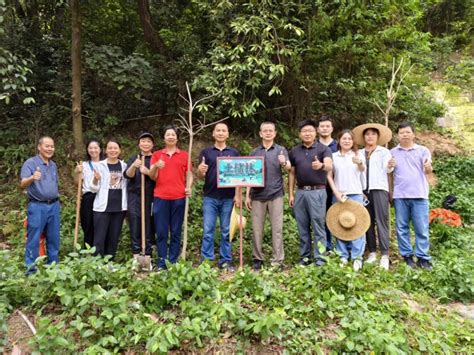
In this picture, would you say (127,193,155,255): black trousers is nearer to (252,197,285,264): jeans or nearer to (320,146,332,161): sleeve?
(252,197,285,264): jeans

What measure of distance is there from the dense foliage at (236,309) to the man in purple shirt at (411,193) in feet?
2.22

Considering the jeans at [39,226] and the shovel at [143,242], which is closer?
the jeans at [39,226]

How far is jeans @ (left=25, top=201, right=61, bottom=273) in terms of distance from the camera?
4.90 m

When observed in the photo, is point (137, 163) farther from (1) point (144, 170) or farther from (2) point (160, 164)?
(2) point (160, 164)

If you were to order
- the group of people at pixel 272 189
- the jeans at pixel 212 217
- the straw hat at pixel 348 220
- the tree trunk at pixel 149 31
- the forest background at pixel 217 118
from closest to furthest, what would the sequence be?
the forest background at pixel 217 118, the straw hat at pixel 348 220, the group of people at pixel 272 189, the jeans at pixel 212 217, the tree trunk at pixel 149 31

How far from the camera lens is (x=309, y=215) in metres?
5.18

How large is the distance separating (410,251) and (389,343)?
99.8 inches

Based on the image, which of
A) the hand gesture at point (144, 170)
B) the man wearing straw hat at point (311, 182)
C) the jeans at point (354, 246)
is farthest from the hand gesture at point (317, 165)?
the hand gesture at point (144, 170)

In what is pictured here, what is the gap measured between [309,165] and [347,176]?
56 cm

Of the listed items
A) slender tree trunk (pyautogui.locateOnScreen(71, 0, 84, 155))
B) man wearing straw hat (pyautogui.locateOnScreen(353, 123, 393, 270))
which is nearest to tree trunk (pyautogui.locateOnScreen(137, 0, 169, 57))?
slender tree trunk (pyautogui.locateOnScreen(71, 0, 84, 155))

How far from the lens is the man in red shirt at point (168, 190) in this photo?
523cm

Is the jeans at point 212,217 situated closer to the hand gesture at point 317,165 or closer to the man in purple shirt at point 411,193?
the hand gesture at point 317,165

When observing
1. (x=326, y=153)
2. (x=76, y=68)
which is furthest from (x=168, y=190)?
(x=76, y=68)

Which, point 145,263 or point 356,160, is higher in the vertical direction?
point 356,160
